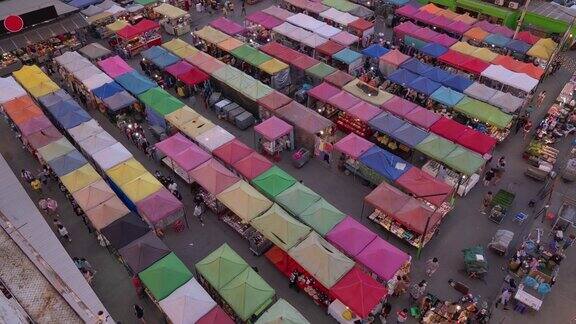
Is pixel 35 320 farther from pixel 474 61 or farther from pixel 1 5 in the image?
pixel 1 5

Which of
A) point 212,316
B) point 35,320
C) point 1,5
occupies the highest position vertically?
point 35,320

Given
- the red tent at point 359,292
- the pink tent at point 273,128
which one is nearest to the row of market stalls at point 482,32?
the pink tent at point 273,128

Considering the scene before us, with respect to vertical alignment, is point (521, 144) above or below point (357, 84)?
below

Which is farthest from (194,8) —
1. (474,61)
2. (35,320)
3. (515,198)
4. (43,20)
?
(35,320)

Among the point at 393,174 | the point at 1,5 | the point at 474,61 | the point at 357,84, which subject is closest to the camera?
the point at 393,174

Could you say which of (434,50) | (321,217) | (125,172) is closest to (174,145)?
(125,172)

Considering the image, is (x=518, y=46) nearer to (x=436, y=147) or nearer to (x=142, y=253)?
(x=436, y=147)

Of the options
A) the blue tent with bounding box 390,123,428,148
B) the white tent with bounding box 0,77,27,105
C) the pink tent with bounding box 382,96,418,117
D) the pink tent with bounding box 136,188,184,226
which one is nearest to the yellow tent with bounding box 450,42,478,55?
the pink tent with bounding box 382,96,418,117

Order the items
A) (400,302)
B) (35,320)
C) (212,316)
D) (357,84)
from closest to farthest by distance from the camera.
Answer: (35,320)
(212,316)
(400,302)
(357,84)
